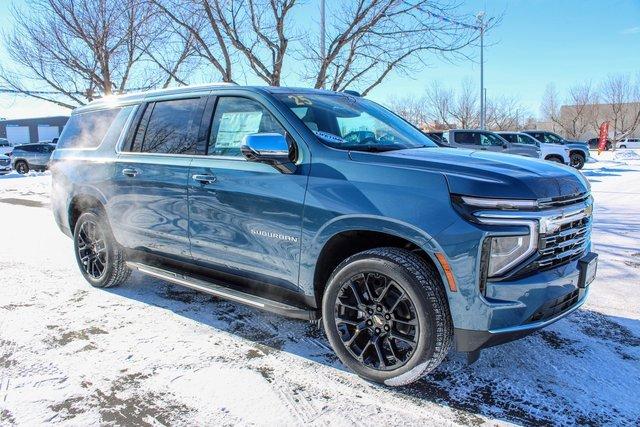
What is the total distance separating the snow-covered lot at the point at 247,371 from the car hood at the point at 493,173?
3.81 feet

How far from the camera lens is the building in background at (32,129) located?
245 ft

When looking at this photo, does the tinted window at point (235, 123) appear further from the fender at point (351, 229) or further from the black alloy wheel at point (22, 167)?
the black alloy wheel at point (22, 167)

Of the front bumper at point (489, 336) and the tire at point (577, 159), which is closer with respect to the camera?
the front bumper at point (489, 336)

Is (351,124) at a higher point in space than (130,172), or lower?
higher

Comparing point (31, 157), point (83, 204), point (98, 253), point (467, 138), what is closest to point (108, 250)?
point (98, 253)

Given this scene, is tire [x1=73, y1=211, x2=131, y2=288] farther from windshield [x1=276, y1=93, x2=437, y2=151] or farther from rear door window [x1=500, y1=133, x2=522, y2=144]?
rear door window [x1=500, y1=133, x2=522, y2=144]

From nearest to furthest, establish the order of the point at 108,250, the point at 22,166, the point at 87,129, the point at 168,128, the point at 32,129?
the point at 168,128 → the point at 108,250 → the point at 87,129 → the point at 22,166 → the point at 32,129

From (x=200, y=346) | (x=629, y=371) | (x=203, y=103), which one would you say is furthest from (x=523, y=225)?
(x=203, y=103)

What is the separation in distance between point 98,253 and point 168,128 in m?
1.53

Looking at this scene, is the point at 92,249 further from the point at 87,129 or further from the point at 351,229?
the point at 351,229

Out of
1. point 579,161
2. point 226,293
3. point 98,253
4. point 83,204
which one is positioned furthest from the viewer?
point 579,161

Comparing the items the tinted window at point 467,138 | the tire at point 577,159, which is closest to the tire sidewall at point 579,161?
the tire at point 577,159

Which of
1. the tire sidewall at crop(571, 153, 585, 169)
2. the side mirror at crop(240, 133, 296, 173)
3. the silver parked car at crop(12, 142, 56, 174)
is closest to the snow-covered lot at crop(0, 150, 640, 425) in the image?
the side mirror at crop(240, 133, 296, 173)

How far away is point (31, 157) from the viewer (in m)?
25.0
